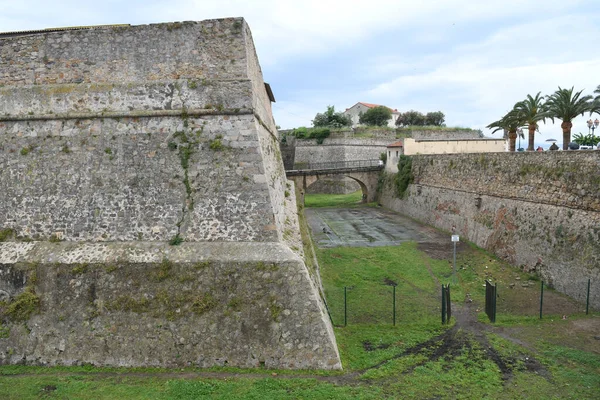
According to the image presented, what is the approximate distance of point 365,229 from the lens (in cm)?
2720

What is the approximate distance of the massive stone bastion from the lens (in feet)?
28.8

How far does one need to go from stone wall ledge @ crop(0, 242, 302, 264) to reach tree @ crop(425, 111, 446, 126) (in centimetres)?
6066

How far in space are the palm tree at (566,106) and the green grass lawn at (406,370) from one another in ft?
39.6

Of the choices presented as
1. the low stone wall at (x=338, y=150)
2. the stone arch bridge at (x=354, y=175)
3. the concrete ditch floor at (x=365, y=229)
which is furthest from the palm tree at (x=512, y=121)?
the low stone wall at (x=338, y=150)

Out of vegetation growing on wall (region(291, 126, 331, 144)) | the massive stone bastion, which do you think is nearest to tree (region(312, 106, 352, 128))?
vegetation growing on wall (region(291, 126, 331, 144))

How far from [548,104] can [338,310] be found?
17962mm

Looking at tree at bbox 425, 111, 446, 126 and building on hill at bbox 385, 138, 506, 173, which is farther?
tree at bbox 425, 111, 446, 126

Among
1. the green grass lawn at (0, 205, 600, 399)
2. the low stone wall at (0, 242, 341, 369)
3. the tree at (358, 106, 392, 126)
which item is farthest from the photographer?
the tree at (358, 106, 392, 126)

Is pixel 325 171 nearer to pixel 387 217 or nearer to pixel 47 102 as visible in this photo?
pixel 387 217

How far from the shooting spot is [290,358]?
860 cm

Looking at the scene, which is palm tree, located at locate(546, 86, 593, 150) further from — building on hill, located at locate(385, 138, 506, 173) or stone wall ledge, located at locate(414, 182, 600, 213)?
building on hill, located at locate(385, 138, 506, 173)

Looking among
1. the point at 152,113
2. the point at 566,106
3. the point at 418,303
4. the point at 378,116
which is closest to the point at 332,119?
the point at 378,116

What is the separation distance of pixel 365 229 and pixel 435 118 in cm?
4337

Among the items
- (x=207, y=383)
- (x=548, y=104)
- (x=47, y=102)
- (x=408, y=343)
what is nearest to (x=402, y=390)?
(x=408, y=343)
